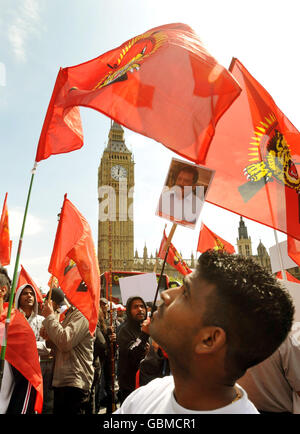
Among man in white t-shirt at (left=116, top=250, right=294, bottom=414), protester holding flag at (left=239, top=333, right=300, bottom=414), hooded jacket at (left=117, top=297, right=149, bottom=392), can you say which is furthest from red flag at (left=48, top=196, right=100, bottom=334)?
man in white t-shirt at (left=116, top=250, right=294, bottom=414)

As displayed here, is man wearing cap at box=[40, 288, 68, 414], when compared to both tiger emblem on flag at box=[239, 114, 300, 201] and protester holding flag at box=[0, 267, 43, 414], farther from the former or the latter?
tiger emblem on flag at box=[239, 114, 300, 201]

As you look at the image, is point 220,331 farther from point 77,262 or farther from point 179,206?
point 77,262

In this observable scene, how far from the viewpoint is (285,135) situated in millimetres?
2746

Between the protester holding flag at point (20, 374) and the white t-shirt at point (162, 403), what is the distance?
1.15 m

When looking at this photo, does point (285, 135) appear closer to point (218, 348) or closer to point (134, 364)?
point (218, 348)

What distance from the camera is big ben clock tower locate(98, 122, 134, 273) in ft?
167

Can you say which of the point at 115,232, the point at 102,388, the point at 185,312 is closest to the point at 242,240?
the point at 115,232

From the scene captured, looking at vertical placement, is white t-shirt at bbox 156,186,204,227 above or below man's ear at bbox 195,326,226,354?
above

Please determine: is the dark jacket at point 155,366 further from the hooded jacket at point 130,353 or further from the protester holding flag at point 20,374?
the protester holding flag at point 20,374

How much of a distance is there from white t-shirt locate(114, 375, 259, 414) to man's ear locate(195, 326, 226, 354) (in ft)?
0.48

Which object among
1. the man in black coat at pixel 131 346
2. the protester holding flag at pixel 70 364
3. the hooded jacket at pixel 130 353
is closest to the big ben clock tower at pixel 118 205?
the man in black coat at pixel 131 346

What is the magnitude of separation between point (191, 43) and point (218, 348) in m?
2.10

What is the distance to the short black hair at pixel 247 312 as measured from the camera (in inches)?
33.1

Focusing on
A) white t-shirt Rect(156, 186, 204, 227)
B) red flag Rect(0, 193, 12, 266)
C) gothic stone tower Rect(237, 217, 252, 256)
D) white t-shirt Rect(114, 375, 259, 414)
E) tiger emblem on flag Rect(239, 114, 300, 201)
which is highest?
gothic stone tower Rect(237, 217, 252, 256)
